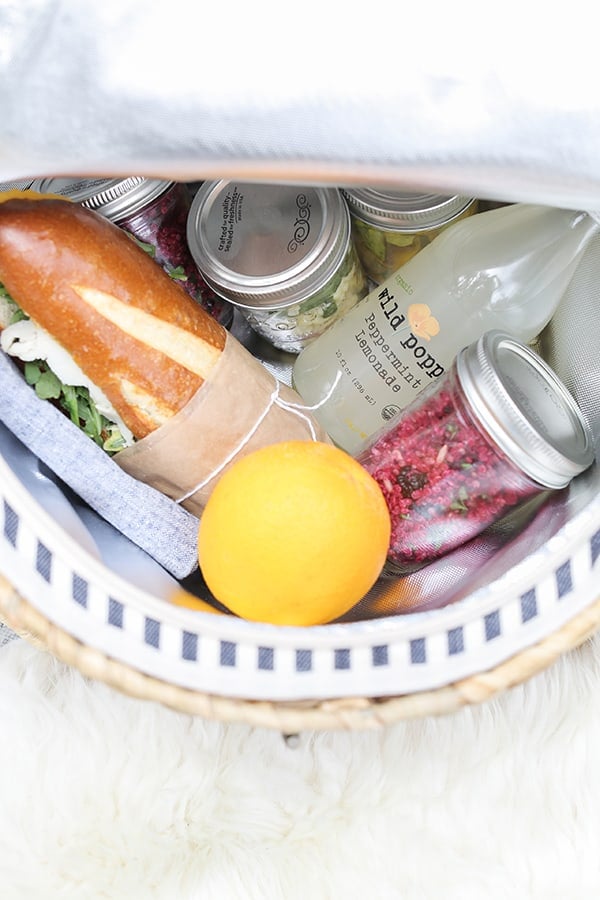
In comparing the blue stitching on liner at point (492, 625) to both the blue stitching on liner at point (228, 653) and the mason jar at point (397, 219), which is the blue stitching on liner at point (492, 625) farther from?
the mason jar at point (397, 219)

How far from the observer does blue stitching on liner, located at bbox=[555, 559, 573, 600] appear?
443mm

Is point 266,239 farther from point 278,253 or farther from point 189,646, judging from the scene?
point 189,646

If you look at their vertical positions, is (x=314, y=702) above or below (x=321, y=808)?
above

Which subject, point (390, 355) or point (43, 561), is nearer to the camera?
point (43, 561)

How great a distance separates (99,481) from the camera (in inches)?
20.8

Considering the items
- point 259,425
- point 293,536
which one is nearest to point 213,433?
point 259,425

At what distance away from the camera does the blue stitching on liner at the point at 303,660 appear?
0.44 m

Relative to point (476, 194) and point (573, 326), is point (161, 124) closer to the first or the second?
point (476, 194)

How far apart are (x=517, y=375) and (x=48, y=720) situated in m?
0.42

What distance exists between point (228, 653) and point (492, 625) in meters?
0.14

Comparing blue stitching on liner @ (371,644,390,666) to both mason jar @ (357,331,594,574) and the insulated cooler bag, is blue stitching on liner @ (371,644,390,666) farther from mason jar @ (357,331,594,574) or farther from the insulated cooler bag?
mason jar @ (357,331,594,574)

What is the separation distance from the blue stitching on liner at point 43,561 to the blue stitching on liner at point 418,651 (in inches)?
7.7

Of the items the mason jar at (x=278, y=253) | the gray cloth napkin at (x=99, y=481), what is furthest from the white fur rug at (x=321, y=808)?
the mason jar at (x=278, y=253)

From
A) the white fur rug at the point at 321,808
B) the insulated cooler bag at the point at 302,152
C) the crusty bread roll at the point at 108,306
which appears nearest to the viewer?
the insulated cooler bag at the point at 302,152
